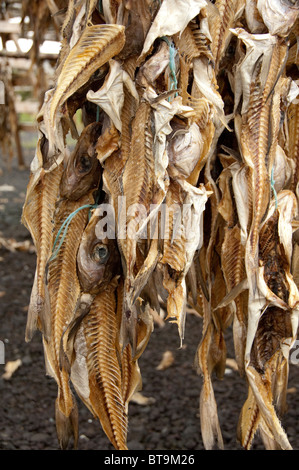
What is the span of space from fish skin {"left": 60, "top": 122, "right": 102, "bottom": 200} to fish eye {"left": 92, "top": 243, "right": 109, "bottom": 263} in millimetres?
83

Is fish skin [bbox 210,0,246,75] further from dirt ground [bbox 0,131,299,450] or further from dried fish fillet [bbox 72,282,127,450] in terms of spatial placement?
dirt ground [bbox 0,131,299,450]

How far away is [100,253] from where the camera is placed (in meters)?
0.69

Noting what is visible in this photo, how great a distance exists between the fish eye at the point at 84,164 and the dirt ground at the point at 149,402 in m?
0.95

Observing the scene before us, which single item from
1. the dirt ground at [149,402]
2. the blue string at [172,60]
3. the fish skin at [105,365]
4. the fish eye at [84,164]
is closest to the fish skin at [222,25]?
the blue string at [172,60]

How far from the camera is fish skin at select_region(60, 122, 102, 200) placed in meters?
0.69

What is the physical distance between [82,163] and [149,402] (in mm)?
1148

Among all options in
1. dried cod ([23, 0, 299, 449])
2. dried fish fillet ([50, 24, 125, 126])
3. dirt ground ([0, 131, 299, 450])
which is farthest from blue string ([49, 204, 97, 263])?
dirt ground ([0, 131, 299, 450])

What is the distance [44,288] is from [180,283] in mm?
187

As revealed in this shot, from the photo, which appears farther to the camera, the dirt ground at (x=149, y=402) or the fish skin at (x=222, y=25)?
the dirt ground at (x=149, y=402)

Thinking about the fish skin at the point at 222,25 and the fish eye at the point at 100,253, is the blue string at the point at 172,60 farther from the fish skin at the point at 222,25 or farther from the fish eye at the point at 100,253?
the fish eye at the point at 100,253

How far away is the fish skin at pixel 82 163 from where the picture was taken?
69 centimetres

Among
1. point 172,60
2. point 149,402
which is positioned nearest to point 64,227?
point 172,60
